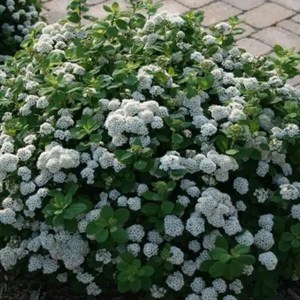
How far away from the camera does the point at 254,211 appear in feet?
10.2

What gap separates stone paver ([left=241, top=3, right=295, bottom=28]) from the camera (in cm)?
572

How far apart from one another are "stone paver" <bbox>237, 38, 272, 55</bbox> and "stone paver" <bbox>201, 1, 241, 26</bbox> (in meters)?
0.33

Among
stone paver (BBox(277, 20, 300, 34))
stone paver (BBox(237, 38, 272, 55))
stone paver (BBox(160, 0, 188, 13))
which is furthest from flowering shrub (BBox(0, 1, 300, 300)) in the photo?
stone paver (BBox(160, 0, 188, 13))

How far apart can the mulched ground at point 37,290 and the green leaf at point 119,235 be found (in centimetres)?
61

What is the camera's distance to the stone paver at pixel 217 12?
5715mm

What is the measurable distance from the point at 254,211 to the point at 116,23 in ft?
3.69

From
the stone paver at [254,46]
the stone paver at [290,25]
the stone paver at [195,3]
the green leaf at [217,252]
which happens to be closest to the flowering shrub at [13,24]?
the stone paver at [195,3]

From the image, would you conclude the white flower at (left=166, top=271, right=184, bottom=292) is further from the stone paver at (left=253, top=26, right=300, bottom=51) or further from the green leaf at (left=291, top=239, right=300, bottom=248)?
the stone paver at (left=253, top=26, right=300, bottom=51)

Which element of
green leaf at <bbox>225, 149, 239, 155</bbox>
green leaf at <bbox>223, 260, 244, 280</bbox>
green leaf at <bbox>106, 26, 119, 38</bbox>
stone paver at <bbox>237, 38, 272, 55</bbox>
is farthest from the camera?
stone paver at <bbox>237, 38, 272, 55</bbox>

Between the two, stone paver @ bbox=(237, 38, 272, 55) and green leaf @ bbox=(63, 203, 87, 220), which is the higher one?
green leaf @ bbox=(63, 203, 87, 220)

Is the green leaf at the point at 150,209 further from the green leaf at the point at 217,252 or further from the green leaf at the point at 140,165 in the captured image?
the green leaf at the point at 217,252

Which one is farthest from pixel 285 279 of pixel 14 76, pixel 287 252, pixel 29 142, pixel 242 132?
pixel 14 76

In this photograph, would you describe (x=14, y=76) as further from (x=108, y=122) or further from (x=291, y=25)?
(x=291, y=25)

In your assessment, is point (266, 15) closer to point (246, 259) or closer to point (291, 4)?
point (291, 4)
